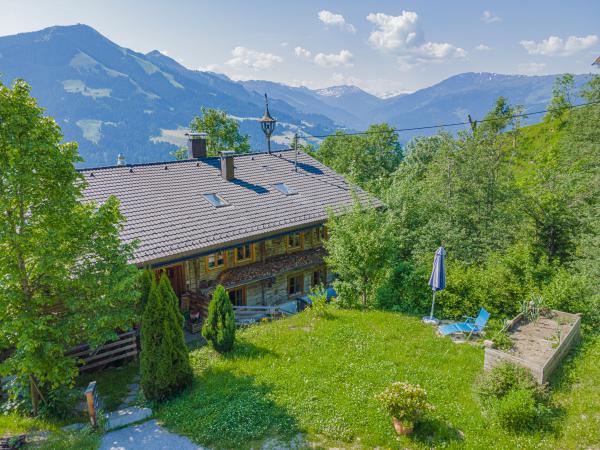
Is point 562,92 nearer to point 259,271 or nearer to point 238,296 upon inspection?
point 259,271

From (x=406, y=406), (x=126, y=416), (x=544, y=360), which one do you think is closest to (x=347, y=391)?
(x=406, y=406)

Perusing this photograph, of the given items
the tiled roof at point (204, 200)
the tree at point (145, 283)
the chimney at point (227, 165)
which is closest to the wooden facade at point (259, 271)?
the tiled roof at point (204, 200)

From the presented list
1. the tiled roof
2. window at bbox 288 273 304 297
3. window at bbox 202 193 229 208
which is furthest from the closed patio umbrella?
window at bbox 202 193 229 208

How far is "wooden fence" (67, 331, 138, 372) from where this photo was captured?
1284cm

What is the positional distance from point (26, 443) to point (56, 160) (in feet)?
20.4

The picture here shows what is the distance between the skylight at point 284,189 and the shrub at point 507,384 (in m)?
14.8

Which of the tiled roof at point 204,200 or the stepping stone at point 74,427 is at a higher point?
the tiled roof at point 204,200

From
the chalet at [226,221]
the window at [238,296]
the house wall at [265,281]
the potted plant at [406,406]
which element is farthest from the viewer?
the window at [238,296]

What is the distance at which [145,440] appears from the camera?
892cm

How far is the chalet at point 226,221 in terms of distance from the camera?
1661cm

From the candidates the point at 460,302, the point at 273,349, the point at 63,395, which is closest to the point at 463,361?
the point at 460,302

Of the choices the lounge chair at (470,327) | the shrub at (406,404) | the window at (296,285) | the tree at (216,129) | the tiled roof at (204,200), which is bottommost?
the window at (296,285)

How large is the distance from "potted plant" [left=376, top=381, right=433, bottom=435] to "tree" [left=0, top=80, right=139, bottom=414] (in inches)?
256

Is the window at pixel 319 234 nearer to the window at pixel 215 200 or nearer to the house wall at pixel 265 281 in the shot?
the house wall at pixel 265 281
